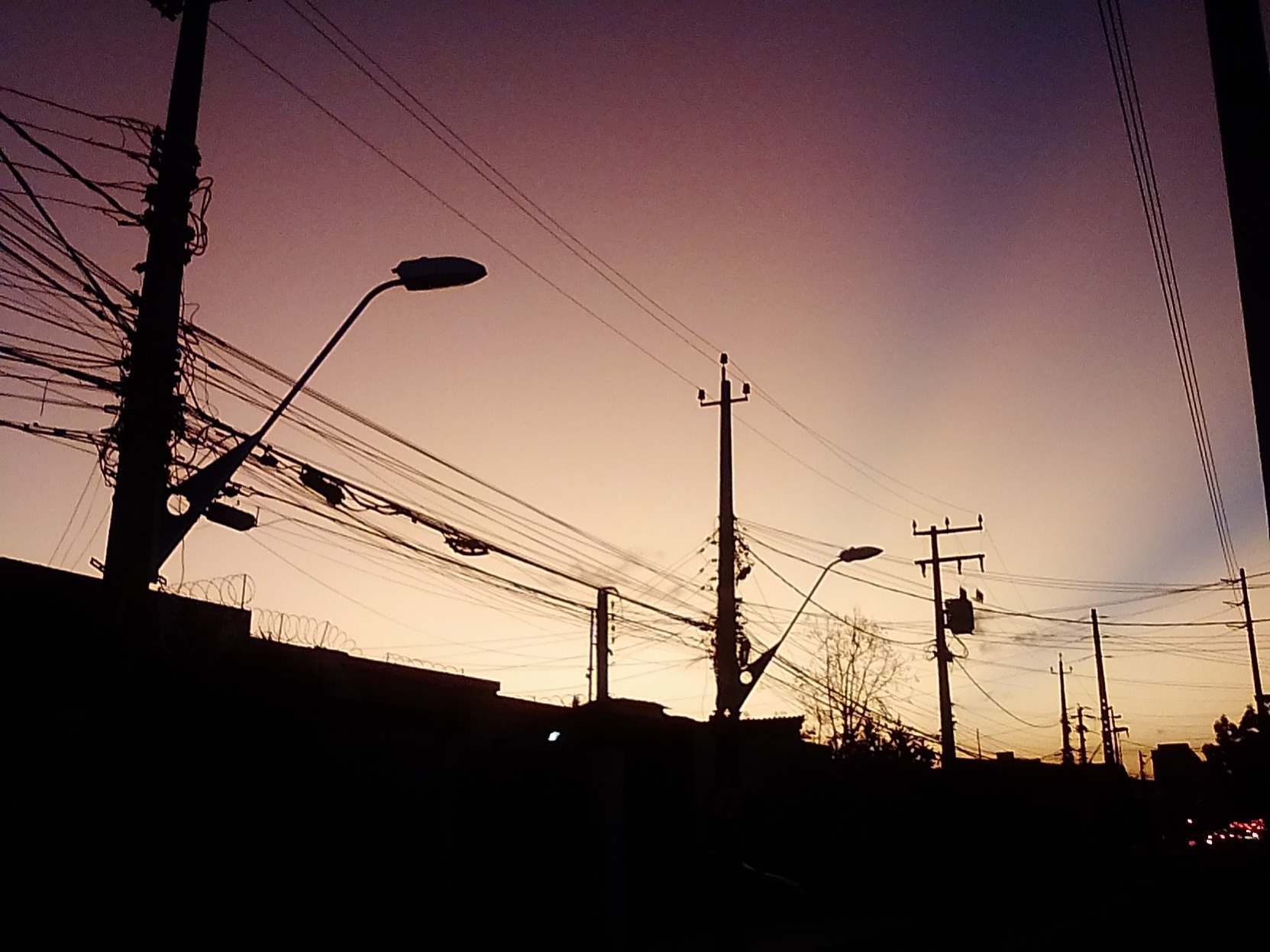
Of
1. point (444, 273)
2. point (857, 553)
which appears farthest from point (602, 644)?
point (444, 273)

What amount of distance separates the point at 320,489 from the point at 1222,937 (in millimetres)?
20730

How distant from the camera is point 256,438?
11.9m

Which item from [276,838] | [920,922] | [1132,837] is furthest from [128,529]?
[1132,837]

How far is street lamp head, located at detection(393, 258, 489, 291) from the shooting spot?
12.3m

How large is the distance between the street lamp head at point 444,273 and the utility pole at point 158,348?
2.33 m

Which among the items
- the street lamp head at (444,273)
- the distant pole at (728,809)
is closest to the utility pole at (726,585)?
the distant pole at (728,809)

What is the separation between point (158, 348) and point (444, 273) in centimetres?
298

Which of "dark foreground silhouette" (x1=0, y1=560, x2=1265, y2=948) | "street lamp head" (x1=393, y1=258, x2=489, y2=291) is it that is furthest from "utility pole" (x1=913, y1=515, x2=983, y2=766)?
"street lamp head" (x1=393, y1=258, x2=489, y2=291)

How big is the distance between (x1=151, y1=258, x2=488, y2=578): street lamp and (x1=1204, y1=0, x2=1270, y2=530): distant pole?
23.6ft

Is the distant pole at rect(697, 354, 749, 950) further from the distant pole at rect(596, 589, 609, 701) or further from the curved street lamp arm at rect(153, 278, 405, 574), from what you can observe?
the distant pole at rect(596, 589, 609, 701)

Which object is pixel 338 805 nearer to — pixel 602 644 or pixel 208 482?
pixel 208 482

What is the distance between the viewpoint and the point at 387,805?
17.4 m

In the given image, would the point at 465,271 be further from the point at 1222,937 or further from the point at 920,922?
the point at 920,922

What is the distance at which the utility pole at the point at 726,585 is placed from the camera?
20.2 meters
